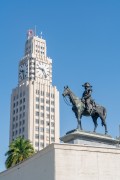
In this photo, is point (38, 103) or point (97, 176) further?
point (38, 103)

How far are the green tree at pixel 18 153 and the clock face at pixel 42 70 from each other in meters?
86.4

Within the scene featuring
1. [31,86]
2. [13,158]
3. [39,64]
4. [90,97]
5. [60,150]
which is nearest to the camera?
[60,150]

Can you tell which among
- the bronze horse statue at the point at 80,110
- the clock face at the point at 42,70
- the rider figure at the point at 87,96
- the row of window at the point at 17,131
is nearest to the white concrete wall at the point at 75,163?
the bronze horse statue at the point at 80,110

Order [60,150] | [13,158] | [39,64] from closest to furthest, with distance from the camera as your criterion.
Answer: [60,150] < [13,158] < [39,64]

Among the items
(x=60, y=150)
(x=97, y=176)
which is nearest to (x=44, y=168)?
(x=60, y=150)

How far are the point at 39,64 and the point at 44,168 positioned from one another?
115743 mm

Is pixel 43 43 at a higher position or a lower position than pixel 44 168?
higher

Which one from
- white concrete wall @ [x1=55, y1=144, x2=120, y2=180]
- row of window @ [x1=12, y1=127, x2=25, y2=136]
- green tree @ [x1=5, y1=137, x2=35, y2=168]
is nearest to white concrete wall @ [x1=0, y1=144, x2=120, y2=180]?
white concrete wall @ [x1=55, y1=144, x2=120, y2=180]

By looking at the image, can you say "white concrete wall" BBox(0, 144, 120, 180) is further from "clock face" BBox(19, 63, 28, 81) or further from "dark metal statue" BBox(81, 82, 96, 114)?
"clock face" BBox(19, 63, 28, 81)

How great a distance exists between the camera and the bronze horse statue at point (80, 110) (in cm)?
3274

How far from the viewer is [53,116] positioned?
13738 cm

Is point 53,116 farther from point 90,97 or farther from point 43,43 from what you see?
point 90,97

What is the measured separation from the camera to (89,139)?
33000 mm

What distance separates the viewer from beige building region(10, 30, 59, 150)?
130375 millimetres
